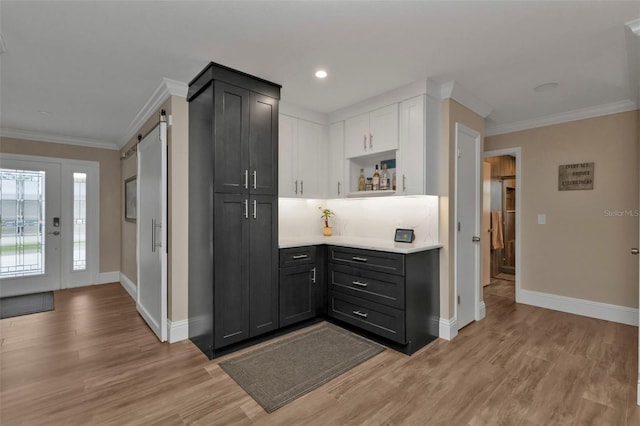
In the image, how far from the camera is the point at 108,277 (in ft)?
18.3

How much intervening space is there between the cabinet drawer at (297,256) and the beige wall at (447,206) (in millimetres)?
1386

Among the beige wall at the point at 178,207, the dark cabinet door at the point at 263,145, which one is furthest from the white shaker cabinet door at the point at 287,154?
the beige wall at the point at 178,207

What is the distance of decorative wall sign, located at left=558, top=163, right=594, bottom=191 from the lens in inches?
151

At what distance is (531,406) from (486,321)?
165cm

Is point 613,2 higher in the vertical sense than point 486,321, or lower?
higher

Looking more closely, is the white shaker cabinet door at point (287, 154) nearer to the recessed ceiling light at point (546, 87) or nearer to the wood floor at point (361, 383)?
the wood floor at point (361, 383)

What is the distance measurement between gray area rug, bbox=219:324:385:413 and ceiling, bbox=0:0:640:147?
2571mm

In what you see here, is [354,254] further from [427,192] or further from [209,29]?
[209,29]

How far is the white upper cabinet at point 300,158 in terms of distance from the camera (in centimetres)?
357

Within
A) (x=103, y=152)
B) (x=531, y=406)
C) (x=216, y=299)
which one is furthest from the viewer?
(x=103, y=152)

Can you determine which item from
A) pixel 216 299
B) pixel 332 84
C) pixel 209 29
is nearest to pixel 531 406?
pixel 216 299

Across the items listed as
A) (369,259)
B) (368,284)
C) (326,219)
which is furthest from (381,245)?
(326,219)

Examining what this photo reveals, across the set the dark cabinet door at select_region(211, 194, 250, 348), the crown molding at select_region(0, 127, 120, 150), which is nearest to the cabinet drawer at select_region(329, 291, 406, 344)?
the dark cabinet door at select_region(211, 194, 250, 348)

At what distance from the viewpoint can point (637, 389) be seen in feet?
7.12
